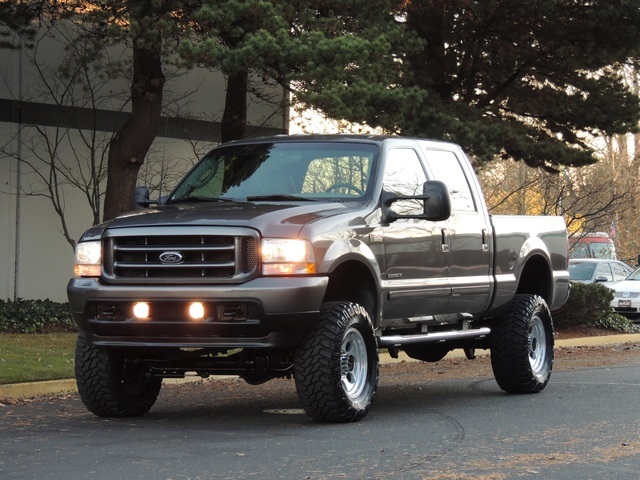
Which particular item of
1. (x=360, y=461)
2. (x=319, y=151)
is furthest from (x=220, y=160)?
(x=360, y=461)

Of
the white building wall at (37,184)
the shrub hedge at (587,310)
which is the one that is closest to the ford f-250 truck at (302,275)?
the shrub hedge at (587,310)

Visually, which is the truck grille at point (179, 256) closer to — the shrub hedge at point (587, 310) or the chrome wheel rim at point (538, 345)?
the chrome wheel rim at point (538, 345)

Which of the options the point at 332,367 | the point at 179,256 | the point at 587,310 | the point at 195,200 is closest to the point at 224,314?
the point at 179,256

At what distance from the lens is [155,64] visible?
20.4 metres

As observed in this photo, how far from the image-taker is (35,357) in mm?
14805

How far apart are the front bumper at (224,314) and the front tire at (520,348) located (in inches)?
132

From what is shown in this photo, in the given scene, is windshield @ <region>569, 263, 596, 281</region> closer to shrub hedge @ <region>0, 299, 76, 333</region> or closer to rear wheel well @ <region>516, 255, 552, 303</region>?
shrub hedge @ <region>0, 299, 76, 333</region>

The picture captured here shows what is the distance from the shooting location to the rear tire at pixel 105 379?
10.0 metres

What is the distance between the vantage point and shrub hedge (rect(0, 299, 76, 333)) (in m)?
19.0

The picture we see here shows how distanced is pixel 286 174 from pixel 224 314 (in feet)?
6.49

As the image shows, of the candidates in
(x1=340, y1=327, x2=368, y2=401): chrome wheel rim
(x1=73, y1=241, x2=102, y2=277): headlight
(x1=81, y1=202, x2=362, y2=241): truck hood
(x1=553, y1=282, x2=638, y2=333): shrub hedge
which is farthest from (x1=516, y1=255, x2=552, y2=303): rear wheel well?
(x1=553, y1=282, x2=638, y2=333): shrub hedge

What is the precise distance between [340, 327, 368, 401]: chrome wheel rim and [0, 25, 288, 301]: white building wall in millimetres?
12868

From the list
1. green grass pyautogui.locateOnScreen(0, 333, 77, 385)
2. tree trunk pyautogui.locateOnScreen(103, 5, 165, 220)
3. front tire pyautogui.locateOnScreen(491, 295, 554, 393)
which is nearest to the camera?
front tire pyautogui.locateOnScreen(491, 295, 554, 393)

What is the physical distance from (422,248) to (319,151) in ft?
3.97
